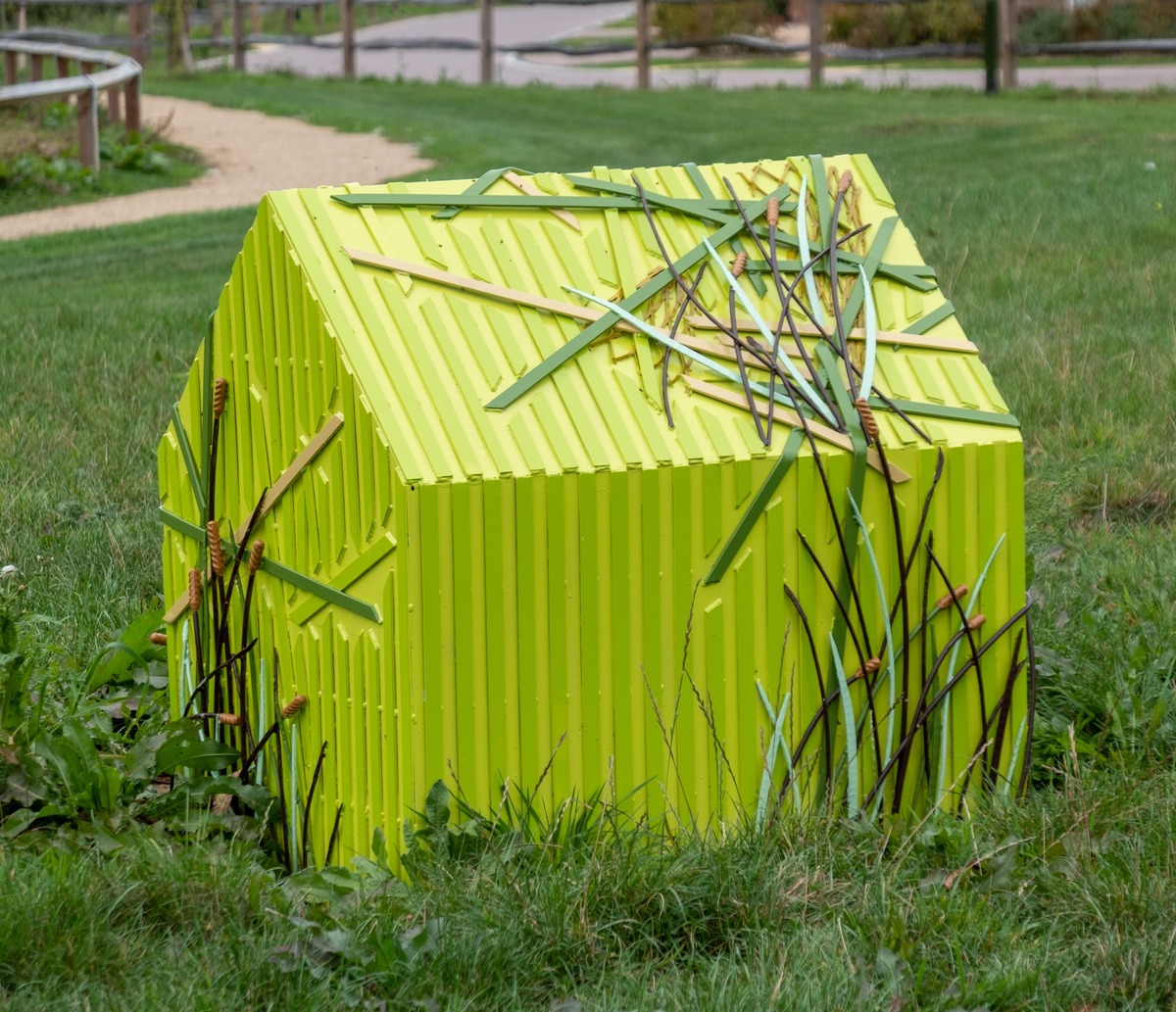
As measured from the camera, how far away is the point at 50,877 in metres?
2.67

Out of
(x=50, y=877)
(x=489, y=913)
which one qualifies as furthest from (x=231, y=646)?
(x=489, y=913)

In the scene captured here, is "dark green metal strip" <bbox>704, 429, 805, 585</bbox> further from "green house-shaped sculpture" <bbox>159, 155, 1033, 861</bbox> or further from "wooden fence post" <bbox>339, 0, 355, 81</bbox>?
"wooden fence post" <bbox>339, 0, 355, 81</bbox>

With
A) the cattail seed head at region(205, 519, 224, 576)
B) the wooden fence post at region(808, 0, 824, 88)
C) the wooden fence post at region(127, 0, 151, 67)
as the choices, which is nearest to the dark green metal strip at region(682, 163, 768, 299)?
the cattail seed head at region(205, 519, 224, 576)

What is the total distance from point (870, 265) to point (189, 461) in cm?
154

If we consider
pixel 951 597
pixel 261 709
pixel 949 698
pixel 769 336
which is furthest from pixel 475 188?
pixel 949 698

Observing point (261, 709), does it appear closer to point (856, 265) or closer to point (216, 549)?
point (216, 549)

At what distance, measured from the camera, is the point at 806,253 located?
3371 millimetres

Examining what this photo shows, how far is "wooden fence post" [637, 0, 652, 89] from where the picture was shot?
69.8ft

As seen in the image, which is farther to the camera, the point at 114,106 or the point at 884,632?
the point at 114,106

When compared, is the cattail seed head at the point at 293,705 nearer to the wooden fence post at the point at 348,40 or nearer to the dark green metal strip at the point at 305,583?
the dark green metal strip at the point at 305,583

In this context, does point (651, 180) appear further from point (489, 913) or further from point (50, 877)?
point (50, 877)

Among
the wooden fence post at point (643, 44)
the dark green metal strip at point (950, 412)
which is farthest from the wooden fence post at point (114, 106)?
the dark green metal strip at point (950, 412)

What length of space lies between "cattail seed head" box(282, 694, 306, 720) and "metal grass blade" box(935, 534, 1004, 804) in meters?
1.25

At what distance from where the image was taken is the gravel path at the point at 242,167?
40.4 ft
